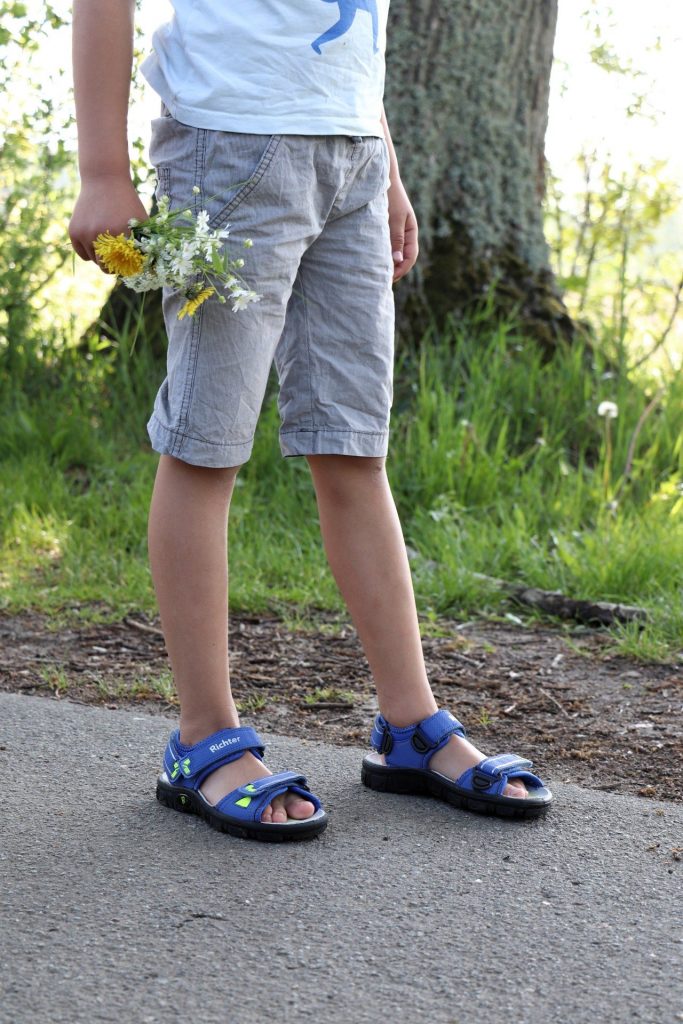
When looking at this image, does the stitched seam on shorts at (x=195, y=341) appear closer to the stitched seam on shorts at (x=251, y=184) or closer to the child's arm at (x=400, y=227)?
the stitched seam on shorts at (x=251, y=184)

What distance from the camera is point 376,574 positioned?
2215 mm

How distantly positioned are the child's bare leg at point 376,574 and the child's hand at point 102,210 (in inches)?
22.1

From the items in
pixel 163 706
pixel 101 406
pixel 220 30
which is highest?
pixel 220 30

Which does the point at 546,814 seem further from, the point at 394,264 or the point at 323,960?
the point at 394,264

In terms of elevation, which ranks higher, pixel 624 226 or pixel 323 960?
pixel 624 226

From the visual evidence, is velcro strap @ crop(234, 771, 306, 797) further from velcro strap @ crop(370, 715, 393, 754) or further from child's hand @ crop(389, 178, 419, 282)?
child's hand @ crop(389, 178, 419, 282)

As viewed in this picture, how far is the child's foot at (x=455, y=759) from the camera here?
214 cm

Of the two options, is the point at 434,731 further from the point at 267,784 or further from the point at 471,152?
the point at 471,152

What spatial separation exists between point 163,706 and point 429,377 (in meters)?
2.20

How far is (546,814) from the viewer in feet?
6.95

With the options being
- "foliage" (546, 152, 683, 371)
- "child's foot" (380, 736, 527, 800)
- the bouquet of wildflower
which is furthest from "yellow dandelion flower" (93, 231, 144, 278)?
"foliage" (546, 152, 683, 371)

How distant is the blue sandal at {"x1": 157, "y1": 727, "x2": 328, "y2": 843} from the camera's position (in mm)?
1979

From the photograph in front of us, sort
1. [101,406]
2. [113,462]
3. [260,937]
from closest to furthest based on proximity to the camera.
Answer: [260,937], [113,462], [101,406]

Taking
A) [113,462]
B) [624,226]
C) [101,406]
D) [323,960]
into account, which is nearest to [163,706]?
[323,960]
